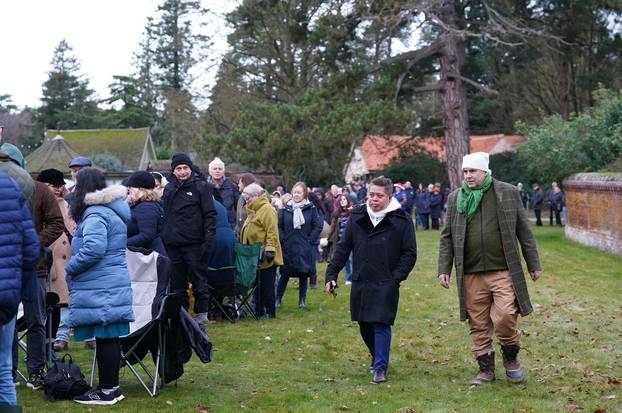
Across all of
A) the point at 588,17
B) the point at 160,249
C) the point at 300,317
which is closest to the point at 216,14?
the point at 588,17

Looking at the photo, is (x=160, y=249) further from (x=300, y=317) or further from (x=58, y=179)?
(x=300, y=317)

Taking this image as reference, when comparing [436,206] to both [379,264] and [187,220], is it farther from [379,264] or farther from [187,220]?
[379,264]

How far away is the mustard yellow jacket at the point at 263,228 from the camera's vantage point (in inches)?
495

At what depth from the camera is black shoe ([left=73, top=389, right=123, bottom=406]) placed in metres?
7.50

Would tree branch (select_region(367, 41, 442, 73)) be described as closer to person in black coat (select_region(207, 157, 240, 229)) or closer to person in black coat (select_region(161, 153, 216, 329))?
person in black coat (select_region(207, 157, 240, 229))

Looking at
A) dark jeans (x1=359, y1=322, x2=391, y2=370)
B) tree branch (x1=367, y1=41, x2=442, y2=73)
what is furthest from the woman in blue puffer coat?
tree branch (x1=367, y1=41, x2=442, y2=73)

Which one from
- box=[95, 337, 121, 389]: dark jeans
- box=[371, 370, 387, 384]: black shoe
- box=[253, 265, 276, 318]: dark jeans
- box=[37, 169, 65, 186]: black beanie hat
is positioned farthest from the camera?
box=[253, 265, 276, 318]: dark jeans

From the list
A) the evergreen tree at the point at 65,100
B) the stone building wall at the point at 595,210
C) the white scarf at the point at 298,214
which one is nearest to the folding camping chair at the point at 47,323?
the white scarf at the point at 298,214

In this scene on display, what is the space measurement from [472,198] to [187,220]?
11.1ft

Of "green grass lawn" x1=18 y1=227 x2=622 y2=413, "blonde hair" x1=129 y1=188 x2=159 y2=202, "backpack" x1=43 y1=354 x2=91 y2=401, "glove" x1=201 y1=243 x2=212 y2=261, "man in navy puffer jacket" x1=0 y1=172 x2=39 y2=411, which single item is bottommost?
"green grass lawn" x1=18 y1=227 x2=622 y2=413

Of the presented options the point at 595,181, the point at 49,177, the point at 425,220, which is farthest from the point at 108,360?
the point at 425,220

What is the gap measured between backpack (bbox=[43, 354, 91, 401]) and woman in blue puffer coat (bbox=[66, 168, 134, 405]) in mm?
356

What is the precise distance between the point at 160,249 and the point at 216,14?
102ft

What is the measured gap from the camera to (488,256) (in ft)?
27.5
